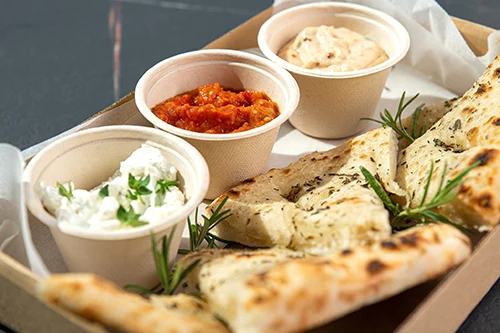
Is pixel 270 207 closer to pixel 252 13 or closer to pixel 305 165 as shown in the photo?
pixel 305 165

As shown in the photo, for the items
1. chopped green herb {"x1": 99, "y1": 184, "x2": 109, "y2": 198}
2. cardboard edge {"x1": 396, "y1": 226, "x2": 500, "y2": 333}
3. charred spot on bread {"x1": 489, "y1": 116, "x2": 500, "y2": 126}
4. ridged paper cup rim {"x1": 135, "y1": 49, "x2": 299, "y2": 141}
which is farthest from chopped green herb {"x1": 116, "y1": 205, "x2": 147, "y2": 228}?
charred spot on bread {"x1": 489, "y1": 116, "x2": 500, "y2": 126}

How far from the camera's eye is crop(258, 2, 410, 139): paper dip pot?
3.89 meters

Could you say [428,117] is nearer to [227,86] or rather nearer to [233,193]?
[227,86]

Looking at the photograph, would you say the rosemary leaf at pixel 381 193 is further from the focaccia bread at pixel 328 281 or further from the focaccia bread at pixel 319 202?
the focaccia bread at pixel 328 281

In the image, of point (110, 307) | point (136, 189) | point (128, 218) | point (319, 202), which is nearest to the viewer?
point (110, 307)

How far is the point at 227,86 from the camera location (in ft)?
12.9

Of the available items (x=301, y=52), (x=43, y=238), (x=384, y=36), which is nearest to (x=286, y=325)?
(x=43, y=238)

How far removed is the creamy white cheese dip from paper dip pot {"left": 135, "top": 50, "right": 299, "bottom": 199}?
14.5 inches

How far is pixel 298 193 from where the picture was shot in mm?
3316

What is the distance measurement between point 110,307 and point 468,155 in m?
1.61

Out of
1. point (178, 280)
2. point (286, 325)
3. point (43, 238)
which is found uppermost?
point (286, 325)

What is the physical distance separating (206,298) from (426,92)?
8.25 ft

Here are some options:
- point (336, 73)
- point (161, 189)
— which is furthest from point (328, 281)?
point (336, 73)

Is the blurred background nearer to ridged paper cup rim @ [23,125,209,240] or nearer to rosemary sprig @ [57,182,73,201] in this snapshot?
ridged paper cup rim @ [23,125,209,240]
